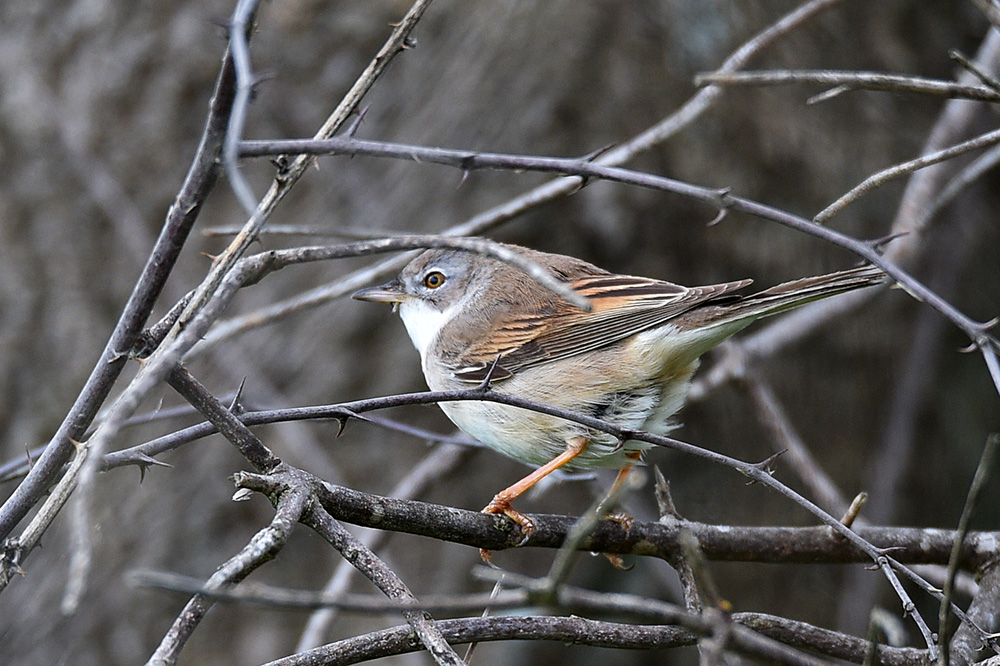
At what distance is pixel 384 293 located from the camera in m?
4.04

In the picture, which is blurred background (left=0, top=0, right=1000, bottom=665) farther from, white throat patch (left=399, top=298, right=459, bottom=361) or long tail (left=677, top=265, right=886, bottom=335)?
long tail (left=677, top=265, right=886, bottom=335)

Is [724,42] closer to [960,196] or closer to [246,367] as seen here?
[960,196]

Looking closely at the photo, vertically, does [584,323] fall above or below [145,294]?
above

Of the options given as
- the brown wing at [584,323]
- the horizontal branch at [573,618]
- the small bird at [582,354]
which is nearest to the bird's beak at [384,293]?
the small bird at [582,354]

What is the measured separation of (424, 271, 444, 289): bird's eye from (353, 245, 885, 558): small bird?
339 mm

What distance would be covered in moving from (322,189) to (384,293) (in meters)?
0.83

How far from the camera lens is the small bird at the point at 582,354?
10.3 ft

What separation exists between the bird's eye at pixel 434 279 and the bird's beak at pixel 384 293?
126 mm

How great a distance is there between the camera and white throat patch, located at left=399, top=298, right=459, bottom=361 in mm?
3998

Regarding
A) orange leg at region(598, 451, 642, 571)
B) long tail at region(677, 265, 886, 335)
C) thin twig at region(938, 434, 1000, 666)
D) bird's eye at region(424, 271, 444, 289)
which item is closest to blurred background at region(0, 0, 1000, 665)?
bird's eye at region(424, 271, 444, 289)

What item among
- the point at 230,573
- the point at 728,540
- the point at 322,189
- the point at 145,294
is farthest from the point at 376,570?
the point at 322,189

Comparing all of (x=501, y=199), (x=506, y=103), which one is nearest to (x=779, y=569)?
(x=501, y=199)

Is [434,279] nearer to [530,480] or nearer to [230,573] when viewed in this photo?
A: [530,480]

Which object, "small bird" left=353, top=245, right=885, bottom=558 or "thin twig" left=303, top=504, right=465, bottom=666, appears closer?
"thin twig" left=303, top=504, right=465, bottom=666
